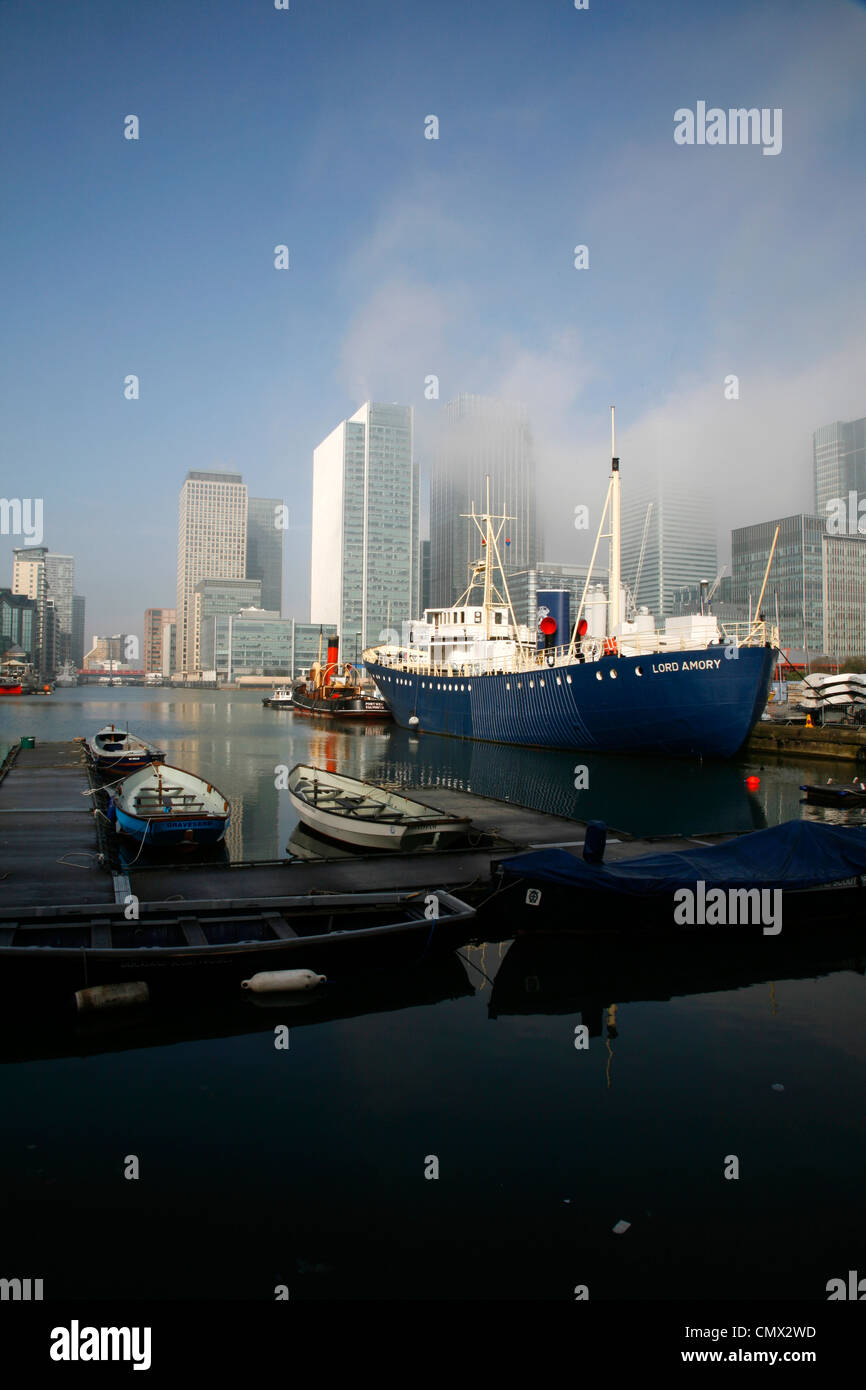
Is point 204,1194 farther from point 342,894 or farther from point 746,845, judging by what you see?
point 746,845

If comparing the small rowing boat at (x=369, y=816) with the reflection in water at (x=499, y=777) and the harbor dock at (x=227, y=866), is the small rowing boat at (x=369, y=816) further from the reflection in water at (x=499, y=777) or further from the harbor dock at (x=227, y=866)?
the reflection in water at (x=499, y=777)

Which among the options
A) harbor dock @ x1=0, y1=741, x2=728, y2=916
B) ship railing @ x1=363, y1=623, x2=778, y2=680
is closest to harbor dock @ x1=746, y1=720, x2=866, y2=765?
ship railing @ x1=363, y1=623, x2=778, y2=680

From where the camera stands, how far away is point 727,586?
184750mm

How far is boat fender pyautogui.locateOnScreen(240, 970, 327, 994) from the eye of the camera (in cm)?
1065

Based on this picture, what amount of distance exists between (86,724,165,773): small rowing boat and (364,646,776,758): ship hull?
2053 cm

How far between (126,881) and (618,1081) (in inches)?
340

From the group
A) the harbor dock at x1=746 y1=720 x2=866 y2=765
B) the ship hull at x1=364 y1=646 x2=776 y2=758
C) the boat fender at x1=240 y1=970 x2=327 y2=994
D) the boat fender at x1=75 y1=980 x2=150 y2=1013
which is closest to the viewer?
the boat fender at x1=75 y1=980 x2=150 y2=1013

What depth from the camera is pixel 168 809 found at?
18.9 meters

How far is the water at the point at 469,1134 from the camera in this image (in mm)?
5820

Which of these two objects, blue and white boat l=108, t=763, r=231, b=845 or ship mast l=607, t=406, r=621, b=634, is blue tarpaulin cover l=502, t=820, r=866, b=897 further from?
ship mast l=607, t=406, r=621, b=634

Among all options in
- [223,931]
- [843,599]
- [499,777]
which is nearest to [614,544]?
[499,777]

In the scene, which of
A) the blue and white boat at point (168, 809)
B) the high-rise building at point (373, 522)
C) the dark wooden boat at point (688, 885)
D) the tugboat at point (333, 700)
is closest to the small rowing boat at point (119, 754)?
the blue and white boat at point (168, 809)

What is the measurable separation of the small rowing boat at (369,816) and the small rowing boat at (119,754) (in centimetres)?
1000

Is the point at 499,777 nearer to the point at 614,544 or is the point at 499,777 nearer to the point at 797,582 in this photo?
the point at 614,544
